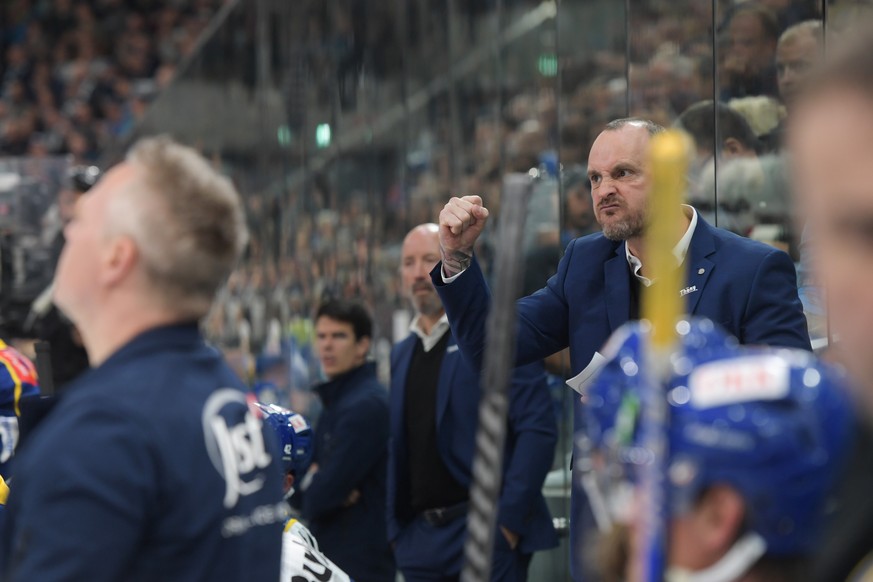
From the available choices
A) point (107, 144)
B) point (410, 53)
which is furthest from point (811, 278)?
point (107, 144)

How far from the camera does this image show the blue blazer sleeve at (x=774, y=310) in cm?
272

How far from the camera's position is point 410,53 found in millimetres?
6180

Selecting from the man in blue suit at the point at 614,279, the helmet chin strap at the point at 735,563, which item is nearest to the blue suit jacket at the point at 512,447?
the man in blue suit at the point at 614,279

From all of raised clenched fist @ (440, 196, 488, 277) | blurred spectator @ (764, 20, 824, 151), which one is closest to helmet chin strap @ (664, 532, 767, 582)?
raised clenched fist @ (440, 196, 488, 277)

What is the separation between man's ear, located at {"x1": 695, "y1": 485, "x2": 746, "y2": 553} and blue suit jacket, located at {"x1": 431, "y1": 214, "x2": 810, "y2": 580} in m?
1.63

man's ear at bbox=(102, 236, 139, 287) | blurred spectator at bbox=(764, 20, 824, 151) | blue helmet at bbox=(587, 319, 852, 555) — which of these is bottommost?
blue helmet at bbox=(587, 319, 852, 555)

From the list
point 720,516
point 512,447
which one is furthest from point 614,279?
point 720,516

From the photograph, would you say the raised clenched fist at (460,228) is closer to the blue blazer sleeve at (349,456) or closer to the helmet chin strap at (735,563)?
the helmet chin strap at (735,563)

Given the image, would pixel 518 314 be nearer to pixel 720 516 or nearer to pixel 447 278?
pixel 447 278

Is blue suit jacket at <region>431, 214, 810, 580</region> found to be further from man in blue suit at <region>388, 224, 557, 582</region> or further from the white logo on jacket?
the white logo on jacket

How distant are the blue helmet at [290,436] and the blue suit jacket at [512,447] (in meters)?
0.88

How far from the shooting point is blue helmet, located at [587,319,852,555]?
1.11 m

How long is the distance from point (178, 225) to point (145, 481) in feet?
1.14

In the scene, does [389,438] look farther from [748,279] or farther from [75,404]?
[75,404]
